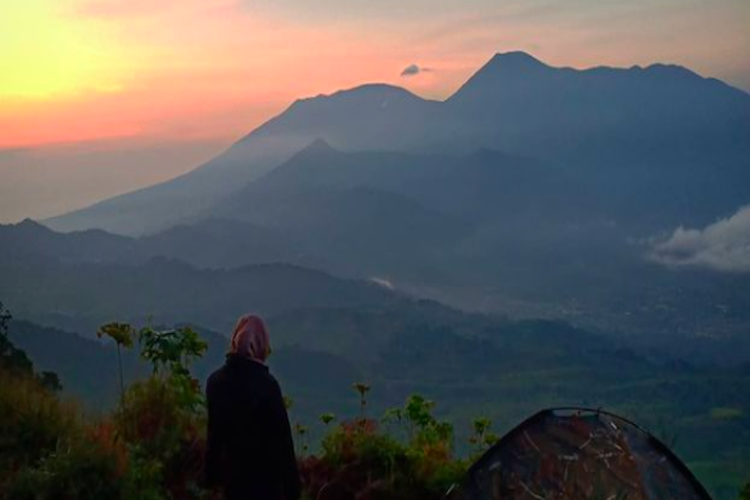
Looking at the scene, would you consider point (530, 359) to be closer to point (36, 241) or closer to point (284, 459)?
point (36, 241)

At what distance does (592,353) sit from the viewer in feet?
448

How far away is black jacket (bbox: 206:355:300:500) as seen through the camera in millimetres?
5488

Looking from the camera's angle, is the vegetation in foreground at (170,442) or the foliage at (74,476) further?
the vegetation in foreground at (170,442)

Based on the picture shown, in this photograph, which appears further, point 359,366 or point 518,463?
point 359,366

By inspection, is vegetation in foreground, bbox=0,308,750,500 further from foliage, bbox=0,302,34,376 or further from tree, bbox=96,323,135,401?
foliage, bbox=0,302,34,376

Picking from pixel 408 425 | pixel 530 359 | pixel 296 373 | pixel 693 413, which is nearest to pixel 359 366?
pixel 296 373

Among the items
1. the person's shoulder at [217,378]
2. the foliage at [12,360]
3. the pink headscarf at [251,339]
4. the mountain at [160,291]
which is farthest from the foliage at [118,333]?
A: the mountain at [160,291]

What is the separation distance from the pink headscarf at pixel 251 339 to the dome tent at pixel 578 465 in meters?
2.32

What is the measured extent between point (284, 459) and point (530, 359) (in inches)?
5010

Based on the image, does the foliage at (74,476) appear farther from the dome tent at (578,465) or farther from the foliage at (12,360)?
the dome tent at (578,465)

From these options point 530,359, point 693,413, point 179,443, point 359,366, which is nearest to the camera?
point 179,443

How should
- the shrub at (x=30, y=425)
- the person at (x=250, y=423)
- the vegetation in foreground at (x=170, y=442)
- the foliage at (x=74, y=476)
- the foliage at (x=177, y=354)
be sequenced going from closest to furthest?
the person at (x=250, y=423) → the foliage at (x=74, y=476) → the vegetation in foreground at (x=170, y=442) → the shrub at (x=30, y=425) → the foliage at (x=177, y=354)

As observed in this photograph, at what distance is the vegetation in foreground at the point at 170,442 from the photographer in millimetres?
6824

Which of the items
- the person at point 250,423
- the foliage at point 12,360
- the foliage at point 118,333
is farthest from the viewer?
Answer: the foliage at point 12,360
